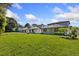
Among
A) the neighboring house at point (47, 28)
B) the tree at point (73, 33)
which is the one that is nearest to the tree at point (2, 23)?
the neighboring house at point (47, 28)

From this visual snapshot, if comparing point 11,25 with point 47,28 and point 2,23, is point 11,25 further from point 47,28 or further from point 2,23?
point 47,28

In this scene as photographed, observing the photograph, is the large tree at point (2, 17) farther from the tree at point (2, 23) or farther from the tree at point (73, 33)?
the tree at point (73, 33)

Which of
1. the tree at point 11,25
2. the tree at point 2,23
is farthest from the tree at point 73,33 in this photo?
the tree at point 2,23

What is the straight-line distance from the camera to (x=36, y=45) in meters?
2.41

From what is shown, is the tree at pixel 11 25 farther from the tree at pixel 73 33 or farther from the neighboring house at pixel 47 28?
the tree at pixel 73 33

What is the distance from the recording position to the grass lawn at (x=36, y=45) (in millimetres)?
2369

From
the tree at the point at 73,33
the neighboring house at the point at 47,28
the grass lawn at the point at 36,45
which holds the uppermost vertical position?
the neighboring house at the point at 47,28

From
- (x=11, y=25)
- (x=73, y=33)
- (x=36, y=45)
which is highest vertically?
(x=11, y=25)

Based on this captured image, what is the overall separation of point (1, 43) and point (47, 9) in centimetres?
64

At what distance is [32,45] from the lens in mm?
2400

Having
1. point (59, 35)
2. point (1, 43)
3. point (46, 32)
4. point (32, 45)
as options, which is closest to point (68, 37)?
point (59, 35)

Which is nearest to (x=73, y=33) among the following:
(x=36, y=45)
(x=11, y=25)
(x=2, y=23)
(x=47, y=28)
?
(x=47, y=28)

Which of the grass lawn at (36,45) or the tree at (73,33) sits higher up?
the tree at (73,33)

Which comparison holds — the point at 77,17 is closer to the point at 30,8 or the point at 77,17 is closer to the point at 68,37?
the point at 68,37
